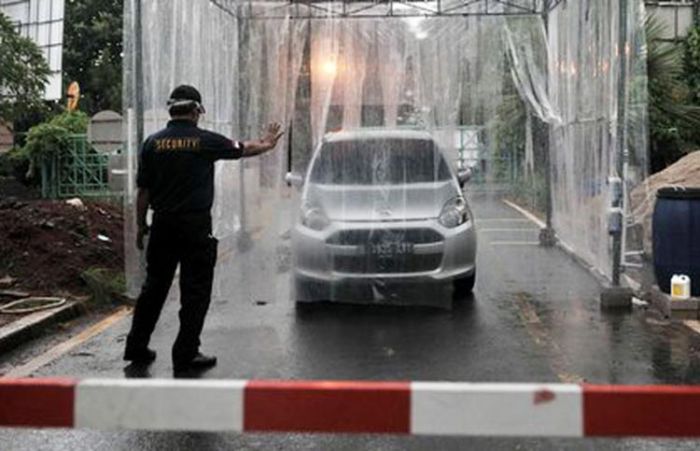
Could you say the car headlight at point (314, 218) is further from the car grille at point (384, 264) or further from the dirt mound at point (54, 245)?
the dirt mound at point (54, 245)

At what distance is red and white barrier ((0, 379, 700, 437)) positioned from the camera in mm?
2268

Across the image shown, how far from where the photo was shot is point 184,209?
583cm

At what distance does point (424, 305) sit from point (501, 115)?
9.31 ft

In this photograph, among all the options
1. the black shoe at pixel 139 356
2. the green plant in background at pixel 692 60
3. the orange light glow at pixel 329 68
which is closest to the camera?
the black shoe at pixel 139 356

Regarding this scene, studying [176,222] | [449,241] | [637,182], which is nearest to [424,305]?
[449,241]

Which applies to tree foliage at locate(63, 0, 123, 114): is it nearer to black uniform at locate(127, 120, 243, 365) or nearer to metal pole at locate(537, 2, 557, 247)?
metal pole at locate(537, 2, 557, 247)

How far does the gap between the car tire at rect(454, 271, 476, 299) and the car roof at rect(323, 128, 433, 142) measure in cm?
142

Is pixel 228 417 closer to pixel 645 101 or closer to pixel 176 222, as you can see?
pixel 176 222

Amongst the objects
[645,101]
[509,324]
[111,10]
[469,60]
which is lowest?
[509,324]

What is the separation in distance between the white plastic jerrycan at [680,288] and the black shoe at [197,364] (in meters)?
4.00

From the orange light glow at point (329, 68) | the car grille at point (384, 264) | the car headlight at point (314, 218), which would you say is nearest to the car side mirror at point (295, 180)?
the car headlight at point (314, 218)

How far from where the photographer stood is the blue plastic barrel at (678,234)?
7.50 meters

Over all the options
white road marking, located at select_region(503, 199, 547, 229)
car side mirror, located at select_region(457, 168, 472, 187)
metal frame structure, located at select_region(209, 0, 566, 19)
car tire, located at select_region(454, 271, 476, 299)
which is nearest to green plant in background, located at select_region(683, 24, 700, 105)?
white road marking, located at select_region(503, 199, 547, 229)

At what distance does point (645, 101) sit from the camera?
26.2 ft
